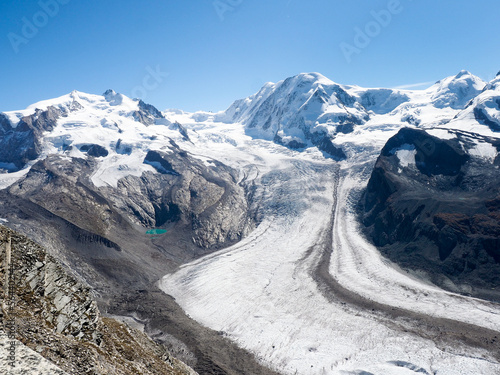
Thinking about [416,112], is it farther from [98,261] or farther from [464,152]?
[98,261]

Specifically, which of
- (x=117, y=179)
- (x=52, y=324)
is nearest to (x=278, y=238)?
(x=117, y=179)

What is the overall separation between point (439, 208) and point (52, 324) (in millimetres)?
67770

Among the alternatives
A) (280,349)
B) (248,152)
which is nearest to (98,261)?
(280,349)

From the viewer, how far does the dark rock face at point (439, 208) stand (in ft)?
170

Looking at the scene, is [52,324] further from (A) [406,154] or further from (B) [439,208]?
(A) [406,154]

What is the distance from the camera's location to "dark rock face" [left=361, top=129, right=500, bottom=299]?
5188 centimetres

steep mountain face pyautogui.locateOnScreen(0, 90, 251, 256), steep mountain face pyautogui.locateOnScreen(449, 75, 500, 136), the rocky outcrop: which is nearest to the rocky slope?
steep mountain face pyautogui.locateOnScreen(0, 90, 251, 256)

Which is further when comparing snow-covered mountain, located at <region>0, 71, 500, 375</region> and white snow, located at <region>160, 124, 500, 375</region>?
snow-covered mountain, located at <region>0, 71, 500, 375</region>

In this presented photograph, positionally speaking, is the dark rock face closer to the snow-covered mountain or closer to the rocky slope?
the snow-covered mountain

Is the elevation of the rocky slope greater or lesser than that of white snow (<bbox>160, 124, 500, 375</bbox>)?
greater

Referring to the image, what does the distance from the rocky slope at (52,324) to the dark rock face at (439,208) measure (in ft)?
162

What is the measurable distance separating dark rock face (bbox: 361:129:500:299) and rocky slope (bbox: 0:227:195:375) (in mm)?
49287

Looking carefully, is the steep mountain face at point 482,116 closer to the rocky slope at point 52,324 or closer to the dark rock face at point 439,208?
the dark rock face at point 439,208

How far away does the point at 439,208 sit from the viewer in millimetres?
63812
